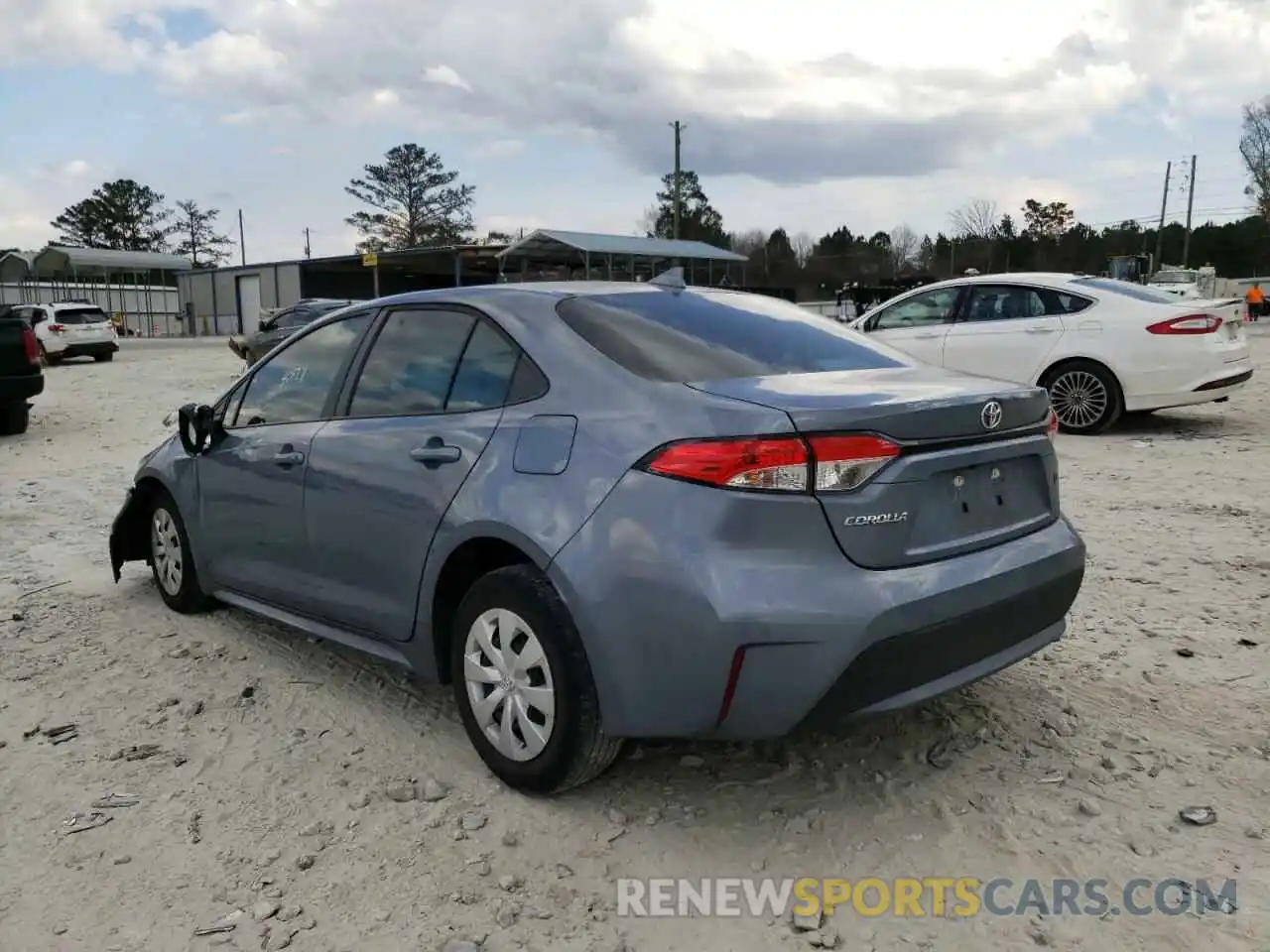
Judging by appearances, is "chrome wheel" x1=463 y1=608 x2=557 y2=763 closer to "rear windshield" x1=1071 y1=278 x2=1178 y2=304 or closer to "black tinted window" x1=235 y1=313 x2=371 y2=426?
"black tinted window" x1=235 y1=313 x2=371 y2=426

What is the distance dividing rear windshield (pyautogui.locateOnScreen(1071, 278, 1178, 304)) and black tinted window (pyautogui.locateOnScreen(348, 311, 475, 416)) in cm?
769

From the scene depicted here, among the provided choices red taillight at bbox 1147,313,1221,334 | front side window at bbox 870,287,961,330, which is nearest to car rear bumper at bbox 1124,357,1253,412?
red taillight at bbox 1147,313,1221,334

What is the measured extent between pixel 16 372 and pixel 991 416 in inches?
456

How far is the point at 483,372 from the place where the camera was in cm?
318

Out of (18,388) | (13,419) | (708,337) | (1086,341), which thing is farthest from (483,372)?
(13,419)

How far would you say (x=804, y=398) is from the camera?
8.61 feet

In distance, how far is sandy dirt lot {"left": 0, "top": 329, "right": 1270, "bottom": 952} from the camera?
94.9 inches

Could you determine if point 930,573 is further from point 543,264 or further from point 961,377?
point 543,264

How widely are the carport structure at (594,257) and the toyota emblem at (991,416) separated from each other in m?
32.0

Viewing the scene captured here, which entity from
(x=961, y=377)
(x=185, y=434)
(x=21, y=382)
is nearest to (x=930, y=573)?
(x=961, y=377)

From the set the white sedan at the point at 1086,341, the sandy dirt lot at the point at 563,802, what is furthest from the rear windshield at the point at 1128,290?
the sandy dirt lot at the point at 563,802

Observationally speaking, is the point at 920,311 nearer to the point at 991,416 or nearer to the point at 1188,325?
the point at 1188,325

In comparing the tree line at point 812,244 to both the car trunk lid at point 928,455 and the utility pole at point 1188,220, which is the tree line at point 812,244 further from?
the car trunk lid at point 928,455

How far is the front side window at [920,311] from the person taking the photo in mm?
10133
